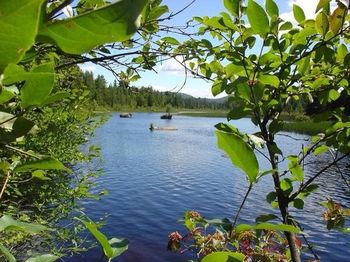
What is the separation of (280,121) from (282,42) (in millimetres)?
427

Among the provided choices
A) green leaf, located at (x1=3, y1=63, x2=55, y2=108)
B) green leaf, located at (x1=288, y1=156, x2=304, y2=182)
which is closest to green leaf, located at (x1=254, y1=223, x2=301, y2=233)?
green leaf, located at (x1=3, y1=63, x2=55, y2=108)

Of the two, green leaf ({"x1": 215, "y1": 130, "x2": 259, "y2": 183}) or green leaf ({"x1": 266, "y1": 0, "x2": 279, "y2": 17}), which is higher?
green leaf ({"x1": 266, "y1": 0, "x2": 279, "y2": 17})

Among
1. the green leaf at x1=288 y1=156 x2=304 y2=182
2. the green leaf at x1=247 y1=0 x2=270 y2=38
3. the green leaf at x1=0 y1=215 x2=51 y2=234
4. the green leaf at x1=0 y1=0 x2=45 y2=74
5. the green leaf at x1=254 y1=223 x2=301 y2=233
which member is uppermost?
the green leaf at x1=247 y1=0 x2=270 y2=38

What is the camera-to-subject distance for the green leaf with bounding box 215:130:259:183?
70 centimetres

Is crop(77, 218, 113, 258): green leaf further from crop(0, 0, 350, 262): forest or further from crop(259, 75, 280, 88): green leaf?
crop(259, 75, 280, 88): green leaf

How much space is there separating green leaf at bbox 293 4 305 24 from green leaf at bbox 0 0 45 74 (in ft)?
5.91

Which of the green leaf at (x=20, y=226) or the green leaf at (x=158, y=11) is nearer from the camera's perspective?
the green leaf at (x=20, y=226)

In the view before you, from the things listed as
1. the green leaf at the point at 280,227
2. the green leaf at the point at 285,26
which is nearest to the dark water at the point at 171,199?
the green leaf at the point at 285,26

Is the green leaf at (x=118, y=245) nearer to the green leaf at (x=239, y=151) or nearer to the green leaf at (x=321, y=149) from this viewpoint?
the green leaf at (x=239, y=151)

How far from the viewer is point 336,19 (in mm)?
1567

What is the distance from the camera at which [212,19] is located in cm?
190

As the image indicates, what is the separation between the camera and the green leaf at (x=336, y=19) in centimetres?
154

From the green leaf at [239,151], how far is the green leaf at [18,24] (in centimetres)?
44

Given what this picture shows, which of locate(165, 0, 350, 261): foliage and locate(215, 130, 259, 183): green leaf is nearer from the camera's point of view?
locate(215, 130, 259, 183): green leaf
